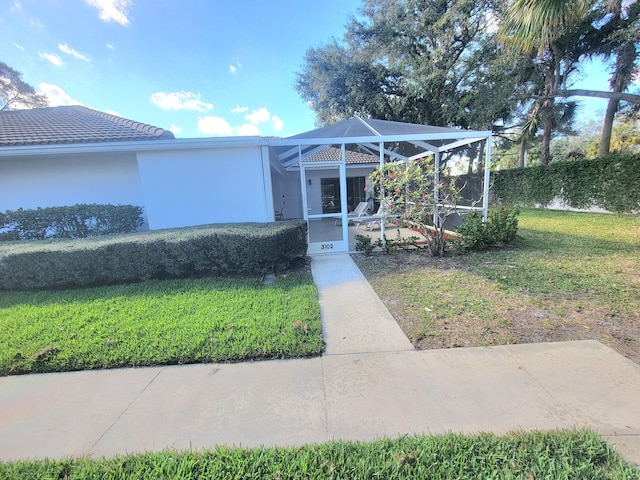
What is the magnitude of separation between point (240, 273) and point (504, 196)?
18055 mm

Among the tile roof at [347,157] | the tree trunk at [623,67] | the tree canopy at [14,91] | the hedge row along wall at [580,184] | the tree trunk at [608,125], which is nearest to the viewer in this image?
the hedge row along wall at [580,184]

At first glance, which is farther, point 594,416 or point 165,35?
point 165,35

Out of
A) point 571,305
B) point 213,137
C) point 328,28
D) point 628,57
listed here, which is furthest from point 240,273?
point 628,57

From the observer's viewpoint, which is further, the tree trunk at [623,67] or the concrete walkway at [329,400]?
the tree trunk at [623,67]

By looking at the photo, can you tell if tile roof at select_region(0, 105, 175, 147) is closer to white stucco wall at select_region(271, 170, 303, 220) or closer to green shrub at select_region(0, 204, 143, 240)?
green shrub at select_region(0, 204, 143, 240)

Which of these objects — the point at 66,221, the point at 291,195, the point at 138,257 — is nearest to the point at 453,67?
the point at 291,195

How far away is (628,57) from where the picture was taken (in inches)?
447

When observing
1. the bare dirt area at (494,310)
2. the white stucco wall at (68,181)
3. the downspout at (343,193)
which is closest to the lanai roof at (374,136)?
the downspout at (343,193)

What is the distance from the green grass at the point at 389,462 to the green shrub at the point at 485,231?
5.26 metres

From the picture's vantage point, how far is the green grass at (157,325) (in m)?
2.93

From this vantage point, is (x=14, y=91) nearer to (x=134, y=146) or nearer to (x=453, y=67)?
(x=134, y=146)

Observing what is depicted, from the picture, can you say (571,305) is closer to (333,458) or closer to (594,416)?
(594,416)

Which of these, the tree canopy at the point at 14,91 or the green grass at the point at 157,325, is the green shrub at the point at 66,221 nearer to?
the green grass at the point at 157,325

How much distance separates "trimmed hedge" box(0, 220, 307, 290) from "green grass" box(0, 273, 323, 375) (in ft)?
1.01
